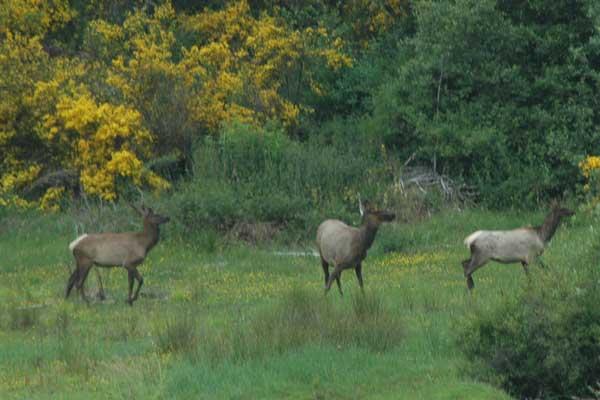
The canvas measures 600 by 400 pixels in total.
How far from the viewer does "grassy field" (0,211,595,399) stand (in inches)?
581

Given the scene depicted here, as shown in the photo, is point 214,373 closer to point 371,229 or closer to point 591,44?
point 371,229

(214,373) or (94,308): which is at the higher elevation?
(214,373)

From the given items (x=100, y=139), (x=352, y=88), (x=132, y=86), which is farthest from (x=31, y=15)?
(x=352, y=88)

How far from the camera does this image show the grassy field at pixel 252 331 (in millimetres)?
14766

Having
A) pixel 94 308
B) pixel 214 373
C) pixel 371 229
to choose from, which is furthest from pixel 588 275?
pixel 94 308

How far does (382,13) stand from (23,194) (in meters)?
11.6

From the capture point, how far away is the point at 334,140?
3472 cm

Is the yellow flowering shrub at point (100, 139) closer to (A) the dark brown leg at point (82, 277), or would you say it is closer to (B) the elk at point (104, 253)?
(B) the elk at point (104, 253)

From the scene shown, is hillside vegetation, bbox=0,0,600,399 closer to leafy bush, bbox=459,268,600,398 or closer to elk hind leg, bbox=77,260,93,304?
elk hind leg, bbox=77,260,93,304

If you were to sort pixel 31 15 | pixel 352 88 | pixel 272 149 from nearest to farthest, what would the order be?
pixel 272 149
pixel 31 15
pixel 352 88

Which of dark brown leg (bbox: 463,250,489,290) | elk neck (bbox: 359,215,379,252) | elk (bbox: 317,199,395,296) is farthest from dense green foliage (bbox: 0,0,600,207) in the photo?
elk neck (bbox: 359,215,379,252)

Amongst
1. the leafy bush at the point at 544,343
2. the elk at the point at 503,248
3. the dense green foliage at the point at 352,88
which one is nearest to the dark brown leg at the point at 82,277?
the elk at the point at 503,248

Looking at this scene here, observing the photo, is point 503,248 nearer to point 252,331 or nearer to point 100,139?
point 252,331

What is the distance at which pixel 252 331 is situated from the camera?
1650cm
